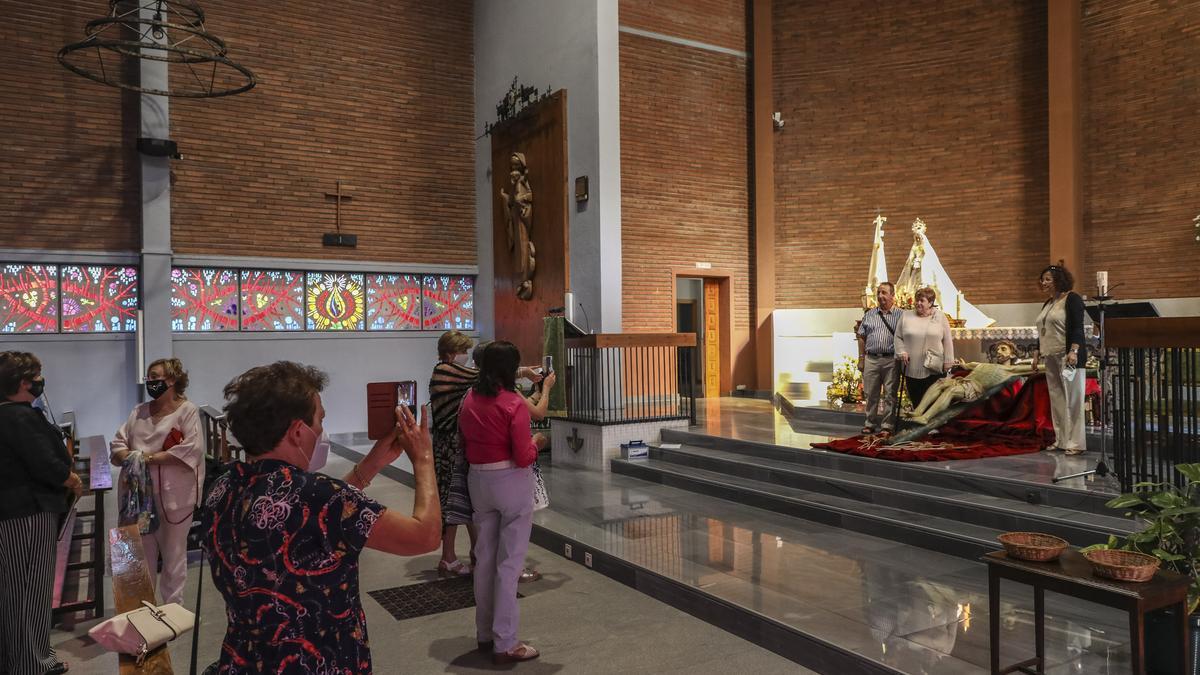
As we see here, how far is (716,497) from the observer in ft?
23.9

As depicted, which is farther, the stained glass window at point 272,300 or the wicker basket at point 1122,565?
the stained glass window at point 272,300

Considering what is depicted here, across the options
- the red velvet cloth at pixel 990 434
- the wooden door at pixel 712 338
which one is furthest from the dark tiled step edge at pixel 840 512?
the wooden door at pixel 712 338

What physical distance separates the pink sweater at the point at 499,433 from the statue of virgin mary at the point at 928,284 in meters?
8.14

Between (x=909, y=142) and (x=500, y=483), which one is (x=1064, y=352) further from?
(x=909, y=142)

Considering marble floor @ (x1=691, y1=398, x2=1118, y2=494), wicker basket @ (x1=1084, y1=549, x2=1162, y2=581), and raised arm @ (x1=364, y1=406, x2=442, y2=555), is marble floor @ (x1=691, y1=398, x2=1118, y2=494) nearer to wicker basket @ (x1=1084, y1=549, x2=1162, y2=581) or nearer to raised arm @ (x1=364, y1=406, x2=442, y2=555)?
wicker basket @ (x1=1084, y1=549, x2=1162, y2=581)

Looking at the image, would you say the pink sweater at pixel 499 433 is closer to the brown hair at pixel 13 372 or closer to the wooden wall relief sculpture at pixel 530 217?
the brown hair at pixel 13 372

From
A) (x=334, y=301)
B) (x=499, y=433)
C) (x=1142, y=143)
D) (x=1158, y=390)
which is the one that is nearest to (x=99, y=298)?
(x=334, y=301)

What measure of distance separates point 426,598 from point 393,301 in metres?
9.92

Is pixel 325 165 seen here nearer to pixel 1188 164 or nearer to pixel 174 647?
pixel 174 647

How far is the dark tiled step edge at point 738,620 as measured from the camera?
3.59m

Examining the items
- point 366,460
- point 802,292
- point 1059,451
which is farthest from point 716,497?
point 802,292

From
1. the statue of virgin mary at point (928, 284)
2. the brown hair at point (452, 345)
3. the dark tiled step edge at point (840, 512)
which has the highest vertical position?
the statue of virgin mary at point (928, 284)

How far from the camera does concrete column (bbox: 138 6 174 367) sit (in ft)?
39.1

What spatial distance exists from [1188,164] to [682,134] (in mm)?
6861
